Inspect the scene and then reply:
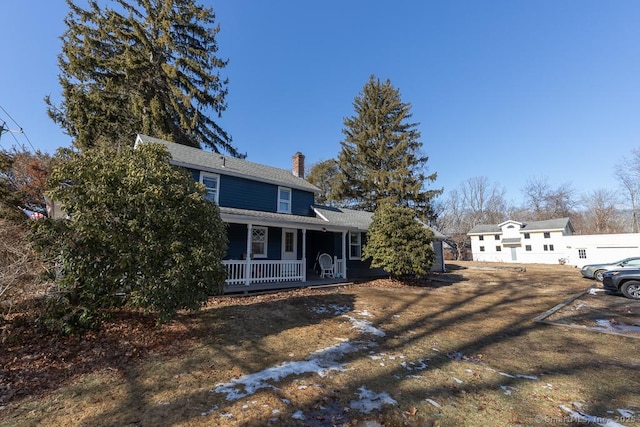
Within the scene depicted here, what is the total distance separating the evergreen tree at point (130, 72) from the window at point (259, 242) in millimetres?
12057

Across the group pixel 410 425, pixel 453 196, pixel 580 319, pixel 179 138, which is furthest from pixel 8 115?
pixel 453 196

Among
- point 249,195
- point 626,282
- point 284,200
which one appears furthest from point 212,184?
point 626,282

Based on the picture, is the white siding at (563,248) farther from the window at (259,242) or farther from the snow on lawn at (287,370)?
the snow on lawn at (287,370)

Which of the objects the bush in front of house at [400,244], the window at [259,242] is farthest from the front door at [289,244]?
the bush in front of house at [400,244]

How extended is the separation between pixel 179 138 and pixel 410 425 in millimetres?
23754

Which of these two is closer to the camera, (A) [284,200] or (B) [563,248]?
(A) [284,200]

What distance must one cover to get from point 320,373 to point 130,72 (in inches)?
938

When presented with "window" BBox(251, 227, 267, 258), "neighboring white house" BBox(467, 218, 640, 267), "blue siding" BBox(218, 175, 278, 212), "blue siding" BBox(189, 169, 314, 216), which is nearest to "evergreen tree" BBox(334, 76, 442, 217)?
"neighboring white house" BBox(467, 218, 640, 267)

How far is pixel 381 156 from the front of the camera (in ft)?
99.4

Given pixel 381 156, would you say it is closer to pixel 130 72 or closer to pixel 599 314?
pixel 130 72

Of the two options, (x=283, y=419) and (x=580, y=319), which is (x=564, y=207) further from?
(x=283, y=419)

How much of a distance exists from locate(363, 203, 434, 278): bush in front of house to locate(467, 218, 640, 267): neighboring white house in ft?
75.0

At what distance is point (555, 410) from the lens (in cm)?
359

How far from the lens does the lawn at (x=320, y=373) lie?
3.41m
